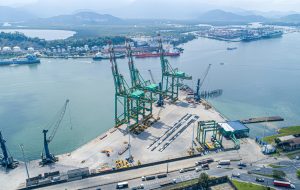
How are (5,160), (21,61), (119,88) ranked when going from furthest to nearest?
(21,61) < (119,88) < (5,160)

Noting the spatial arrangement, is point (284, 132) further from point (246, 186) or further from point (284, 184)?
point (246, 186)

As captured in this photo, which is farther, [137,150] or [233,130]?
[233,130]

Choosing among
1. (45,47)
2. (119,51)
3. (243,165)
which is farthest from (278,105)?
(45,47)

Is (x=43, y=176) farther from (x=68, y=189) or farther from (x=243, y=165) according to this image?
(x=243, y=165)

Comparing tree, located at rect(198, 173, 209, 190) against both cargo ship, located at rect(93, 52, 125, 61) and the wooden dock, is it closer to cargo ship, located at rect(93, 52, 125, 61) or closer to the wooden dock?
the wooden dock

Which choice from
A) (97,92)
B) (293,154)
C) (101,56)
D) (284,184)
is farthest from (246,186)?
(101,56)

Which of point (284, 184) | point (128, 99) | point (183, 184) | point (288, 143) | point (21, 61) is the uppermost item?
point (21, 61)

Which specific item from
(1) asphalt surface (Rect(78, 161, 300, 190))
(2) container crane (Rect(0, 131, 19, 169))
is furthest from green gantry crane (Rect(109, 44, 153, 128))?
(2) container crane (Rect(0, 131, 19, 169))
